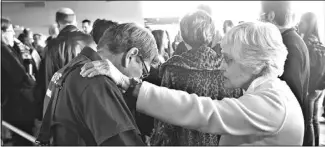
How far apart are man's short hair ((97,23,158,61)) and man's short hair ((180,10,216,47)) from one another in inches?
17.4

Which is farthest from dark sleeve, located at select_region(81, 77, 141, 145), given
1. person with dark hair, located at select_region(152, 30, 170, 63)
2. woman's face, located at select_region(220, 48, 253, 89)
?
person with dark hair, located at select_region(152, 30, 170, 63)

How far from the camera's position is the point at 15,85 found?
2490 mm

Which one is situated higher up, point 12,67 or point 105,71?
point 105,71

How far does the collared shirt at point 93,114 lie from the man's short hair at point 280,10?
2.88ft

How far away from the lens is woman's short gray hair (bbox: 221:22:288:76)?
900mm

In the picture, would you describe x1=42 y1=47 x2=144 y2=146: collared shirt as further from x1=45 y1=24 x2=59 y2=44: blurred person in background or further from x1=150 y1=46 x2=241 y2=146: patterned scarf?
x1=45 y1=24 x2=59 y2=44: blurred person in background

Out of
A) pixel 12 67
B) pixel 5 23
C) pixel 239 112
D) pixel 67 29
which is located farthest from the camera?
pixel 12 67

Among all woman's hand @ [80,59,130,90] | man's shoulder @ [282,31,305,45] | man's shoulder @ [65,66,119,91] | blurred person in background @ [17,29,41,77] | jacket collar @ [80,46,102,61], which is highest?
man's shoulder @ [282,31,305,45]

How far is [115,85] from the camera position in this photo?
0.93m

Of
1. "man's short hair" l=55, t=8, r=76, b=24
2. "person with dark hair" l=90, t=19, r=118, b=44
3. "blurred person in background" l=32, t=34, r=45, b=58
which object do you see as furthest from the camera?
"blurred person in background" l=32, t=34, r=45, b=58

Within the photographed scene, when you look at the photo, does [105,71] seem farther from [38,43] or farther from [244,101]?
[38,43]

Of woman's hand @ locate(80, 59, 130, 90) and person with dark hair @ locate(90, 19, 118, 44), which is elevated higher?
person with dark hair @ locate(90, 19, 118, 44)

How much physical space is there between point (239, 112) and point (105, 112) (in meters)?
0.31

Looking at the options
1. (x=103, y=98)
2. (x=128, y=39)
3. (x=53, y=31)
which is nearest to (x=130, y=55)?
(x=128, y=39)
